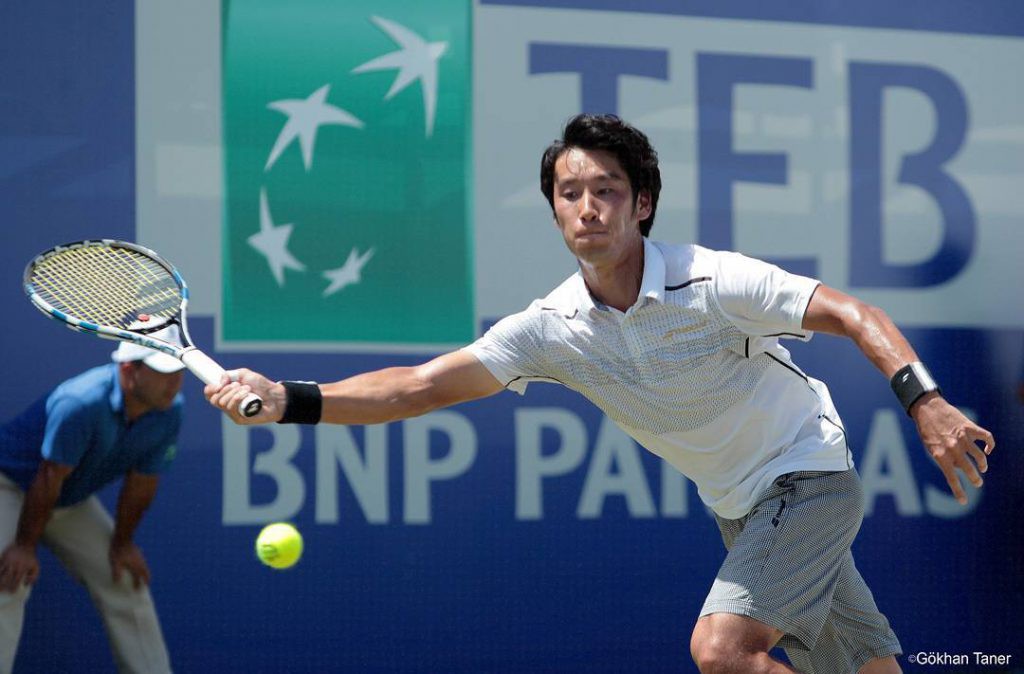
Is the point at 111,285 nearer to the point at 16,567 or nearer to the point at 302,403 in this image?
the point at 302,403

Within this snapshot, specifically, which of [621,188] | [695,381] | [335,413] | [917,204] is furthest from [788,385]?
[917,204]

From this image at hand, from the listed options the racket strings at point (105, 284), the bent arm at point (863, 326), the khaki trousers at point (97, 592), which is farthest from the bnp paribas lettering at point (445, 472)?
the bent arm at point (863, 326)

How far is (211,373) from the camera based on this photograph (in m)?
3.12

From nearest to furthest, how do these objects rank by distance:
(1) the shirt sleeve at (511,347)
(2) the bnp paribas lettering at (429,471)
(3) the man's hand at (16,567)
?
(1) the shirt sleeve at (511,347) < (3) the man's hand at (16,567) < (2) the bnp paribas lettering at (429,471)

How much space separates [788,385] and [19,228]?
2667 mm

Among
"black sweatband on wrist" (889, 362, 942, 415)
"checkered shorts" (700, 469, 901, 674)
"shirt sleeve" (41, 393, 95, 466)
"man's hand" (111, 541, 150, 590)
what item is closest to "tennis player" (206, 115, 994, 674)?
"checkered shorts" (700, 469, 901, 674)

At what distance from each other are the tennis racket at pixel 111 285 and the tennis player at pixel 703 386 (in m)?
0.57

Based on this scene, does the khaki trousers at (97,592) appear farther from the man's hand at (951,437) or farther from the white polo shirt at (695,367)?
the man's hand at (951,437)

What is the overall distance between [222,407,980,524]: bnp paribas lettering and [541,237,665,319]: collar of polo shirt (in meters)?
1.68

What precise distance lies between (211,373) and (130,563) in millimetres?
1854

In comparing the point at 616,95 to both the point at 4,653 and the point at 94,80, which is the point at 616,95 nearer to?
the point at 94,80

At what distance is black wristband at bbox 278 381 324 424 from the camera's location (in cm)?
316

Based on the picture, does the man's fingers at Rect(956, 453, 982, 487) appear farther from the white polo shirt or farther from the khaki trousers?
the khaki trousers

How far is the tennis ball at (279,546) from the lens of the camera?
15.0 feet
